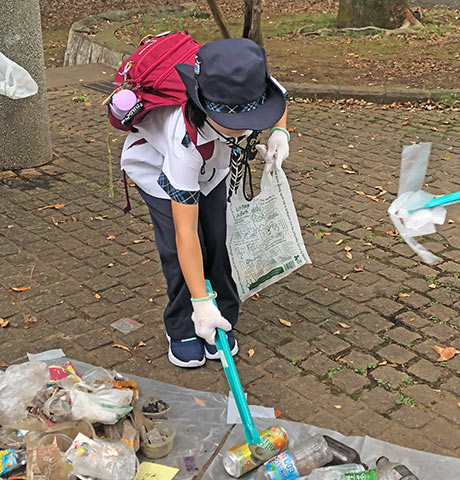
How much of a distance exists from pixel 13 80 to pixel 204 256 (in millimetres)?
2086

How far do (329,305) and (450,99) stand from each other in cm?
418

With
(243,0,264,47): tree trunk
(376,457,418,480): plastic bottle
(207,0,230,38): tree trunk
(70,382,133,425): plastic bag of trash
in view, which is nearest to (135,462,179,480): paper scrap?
(70,382,133,425): plastic bag of trash

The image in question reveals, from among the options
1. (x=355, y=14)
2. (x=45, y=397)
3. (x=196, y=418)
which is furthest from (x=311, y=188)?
(x=355, y=14)

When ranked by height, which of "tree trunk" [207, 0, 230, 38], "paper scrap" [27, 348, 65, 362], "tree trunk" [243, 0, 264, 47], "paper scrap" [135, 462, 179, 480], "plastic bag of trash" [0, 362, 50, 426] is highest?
"tree trunk" [207, 0, 230, 38]

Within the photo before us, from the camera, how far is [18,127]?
5398 mm

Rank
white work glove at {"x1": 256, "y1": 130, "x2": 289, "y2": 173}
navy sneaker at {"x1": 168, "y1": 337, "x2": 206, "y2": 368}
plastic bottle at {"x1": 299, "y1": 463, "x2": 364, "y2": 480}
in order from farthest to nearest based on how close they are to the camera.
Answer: navy sneaker at {"x1": 168, "y1": 337, "x2": 206, "y2": 368} → white work glove at {"x1": 256, "y1": 130, "x2": 289, "y2": 173} → plastic bottle at {"x1": 299, "y1": 463, "x2": 364, "y2": 480}

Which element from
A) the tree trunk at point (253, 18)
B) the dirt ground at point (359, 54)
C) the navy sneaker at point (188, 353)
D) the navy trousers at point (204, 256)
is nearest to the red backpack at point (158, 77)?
the navy trousers at point (204, 256)

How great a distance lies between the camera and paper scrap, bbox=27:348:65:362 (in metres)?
3.19

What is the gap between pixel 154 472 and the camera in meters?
2.55

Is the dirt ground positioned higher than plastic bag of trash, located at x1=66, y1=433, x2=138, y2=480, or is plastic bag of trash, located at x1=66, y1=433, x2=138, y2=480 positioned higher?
plastic bag of trash, located at x1=66, y1=433, x2=138, y2=480

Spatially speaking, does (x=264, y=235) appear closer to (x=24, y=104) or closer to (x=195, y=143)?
(x=195, y=143)

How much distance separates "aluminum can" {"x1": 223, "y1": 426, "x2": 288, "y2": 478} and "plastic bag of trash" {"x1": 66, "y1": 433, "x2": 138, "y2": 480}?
34 cm

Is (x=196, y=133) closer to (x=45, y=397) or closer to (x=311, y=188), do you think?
(x=45, y=397)

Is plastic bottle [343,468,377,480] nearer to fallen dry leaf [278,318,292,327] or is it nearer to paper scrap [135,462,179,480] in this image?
paper scrap [135,462,179,480]
